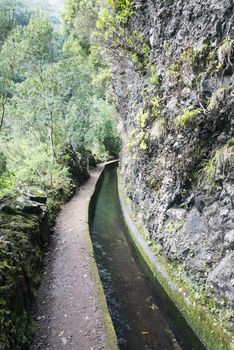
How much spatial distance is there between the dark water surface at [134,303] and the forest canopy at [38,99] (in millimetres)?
5052

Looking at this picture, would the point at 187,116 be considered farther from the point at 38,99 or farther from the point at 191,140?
the point at 38,99

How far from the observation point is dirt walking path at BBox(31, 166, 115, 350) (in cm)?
562

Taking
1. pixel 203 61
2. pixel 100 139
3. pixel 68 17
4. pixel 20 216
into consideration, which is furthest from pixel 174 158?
pixel 68 17

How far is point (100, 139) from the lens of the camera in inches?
1275

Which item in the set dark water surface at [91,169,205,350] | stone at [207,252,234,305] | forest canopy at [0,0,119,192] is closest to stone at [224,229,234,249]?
stone at [207,252,234,305]

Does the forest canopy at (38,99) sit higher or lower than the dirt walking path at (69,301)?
higher

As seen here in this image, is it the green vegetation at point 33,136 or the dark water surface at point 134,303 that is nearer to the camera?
the green vegetation at point 33,136

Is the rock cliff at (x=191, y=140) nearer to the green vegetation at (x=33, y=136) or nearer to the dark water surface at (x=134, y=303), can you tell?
the dark water surface at (x=134, y=303)

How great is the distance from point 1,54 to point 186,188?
8769mm

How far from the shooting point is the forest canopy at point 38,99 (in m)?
11.6

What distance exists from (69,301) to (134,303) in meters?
2.04

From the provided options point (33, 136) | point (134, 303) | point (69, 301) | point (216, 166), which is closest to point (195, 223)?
point (216, 166)

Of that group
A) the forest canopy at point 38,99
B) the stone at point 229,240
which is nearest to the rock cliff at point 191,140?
the stone at point 229,240

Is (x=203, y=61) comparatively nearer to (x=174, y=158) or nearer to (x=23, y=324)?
(x=174, y=158)
